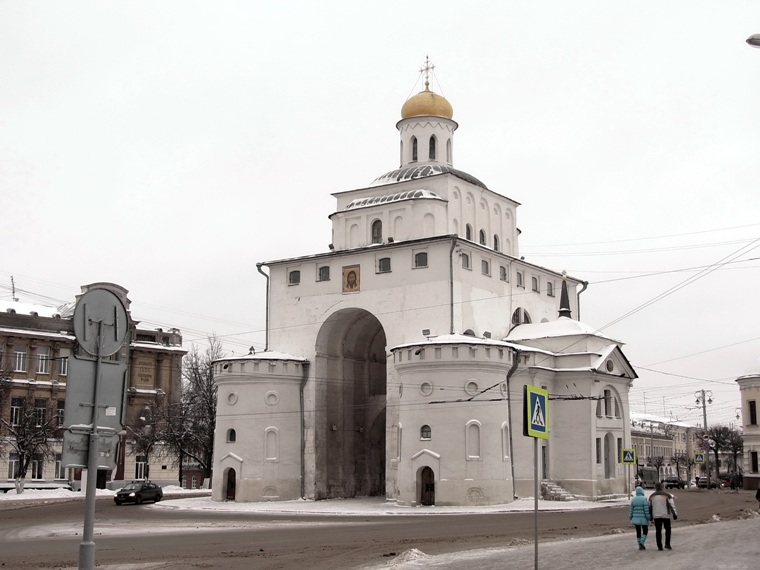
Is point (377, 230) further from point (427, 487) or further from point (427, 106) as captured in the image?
point (427, 487)

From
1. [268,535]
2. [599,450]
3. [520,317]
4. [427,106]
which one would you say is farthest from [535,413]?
[427,106]

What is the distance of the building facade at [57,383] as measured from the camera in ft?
209

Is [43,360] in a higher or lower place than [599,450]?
higher

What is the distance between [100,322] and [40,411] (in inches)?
2337

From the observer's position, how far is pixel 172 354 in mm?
75062

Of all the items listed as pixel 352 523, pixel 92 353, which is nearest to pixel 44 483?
pixel 352 523

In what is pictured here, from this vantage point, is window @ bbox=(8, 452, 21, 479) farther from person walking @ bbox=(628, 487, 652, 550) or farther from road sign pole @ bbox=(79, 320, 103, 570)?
road sign pole @ bbox=(79, 320, 103, 570)

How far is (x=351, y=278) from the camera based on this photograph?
48.5 m

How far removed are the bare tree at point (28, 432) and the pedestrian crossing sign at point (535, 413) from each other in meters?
48.5

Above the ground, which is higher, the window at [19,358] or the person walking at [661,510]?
the window at [19,358]

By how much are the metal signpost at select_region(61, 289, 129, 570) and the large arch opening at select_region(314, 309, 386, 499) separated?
125 feet

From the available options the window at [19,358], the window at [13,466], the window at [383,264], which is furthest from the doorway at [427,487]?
the window at [19,358]

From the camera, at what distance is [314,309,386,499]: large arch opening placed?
4788 centimetres

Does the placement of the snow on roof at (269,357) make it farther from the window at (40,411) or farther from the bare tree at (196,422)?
the window at (40,411)
